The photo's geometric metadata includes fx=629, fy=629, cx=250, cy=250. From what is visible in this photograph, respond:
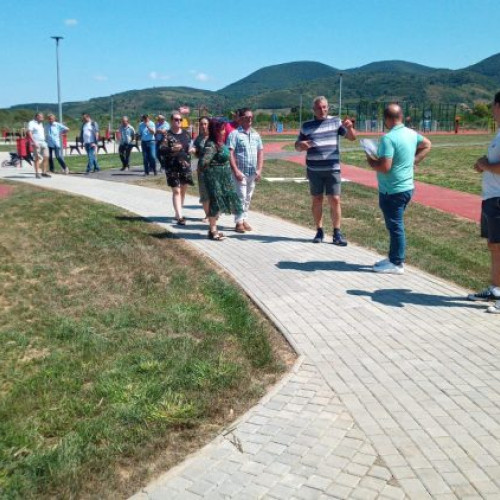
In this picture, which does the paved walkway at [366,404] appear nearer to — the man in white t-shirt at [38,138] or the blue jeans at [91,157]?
the man in white t-shirt at [38,138]

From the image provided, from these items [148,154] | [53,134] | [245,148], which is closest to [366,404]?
[245,148]

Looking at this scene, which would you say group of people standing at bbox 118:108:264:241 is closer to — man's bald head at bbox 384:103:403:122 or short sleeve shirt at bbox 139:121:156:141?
man's bald head at bbox 384:103:403:122

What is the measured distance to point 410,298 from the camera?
243 inches

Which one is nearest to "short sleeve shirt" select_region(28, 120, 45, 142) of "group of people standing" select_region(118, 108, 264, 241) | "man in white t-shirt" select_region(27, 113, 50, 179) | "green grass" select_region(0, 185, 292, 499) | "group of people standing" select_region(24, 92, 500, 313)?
"man in white t-shirt" select_region(27, 113, 50, 179)

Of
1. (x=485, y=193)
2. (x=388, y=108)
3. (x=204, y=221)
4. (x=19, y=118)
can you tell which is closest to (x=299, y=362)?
(x=485, y=193)

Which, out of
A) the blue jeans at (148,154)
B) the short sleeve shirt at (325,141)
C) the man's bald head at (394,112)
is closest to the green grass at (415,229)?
the short sleeve shirt at (325,141)

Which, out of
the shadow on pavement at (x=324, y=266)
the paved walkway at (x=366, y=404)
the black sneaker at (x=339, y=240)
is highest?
the black sneaker at (x=339, y=240)

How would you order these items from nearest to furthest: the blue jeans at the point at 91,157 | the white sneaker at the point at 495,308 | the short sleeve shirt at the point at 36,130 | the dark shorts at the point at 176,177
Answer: the white sneaker at the point at 495,308 < the dark shorts at the point at 176,177 < the short sleeve shirt at the point at 36,130 < the blue jeans at the point at 91,157

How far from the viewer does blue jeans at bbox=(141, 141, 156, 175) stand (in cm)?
1727

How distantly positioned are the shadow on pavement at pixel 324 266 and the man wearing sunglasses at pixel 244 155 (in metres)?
1.78

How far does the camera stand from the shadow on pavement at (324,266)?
7301 millimetres

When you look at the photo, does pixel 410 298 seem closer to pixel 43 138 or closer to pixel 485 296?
pixel 485 296

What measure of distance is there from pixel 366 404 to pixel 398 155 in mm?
3485

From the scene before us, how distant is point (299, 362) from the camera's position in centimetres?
459
